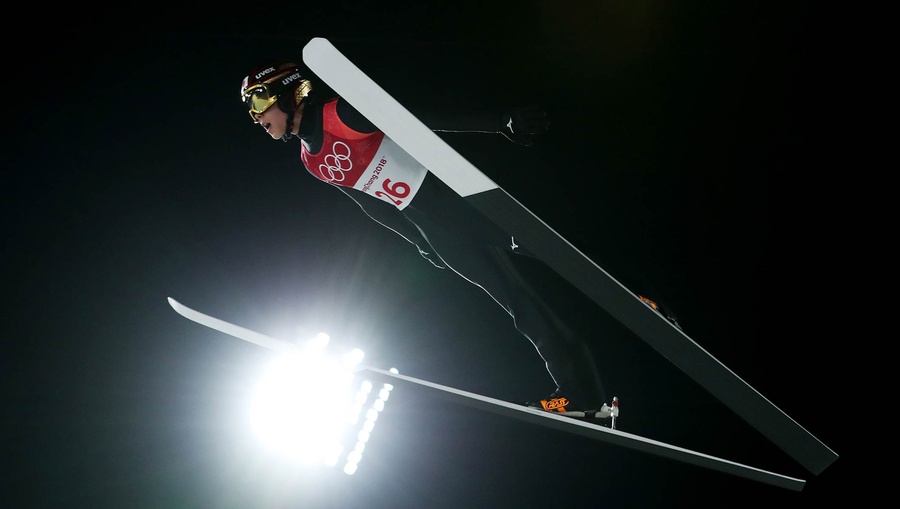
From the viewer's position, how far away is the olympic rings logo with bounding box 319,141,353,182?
191cm

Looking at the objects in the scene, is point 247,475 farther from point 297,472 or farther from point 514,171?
point 514,171

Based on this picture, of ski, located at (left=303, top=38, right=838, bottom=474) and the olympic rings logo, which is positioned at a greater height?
the olympic rings logo

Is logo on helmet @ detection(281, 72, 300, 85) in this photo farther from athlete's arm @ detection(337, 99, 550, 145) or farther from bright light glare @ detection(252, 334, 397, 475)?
bright light glare @ detection(252, 334, 397, 475)

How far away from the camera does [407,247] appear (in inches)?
121

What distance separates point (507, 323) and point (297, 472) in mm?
1089

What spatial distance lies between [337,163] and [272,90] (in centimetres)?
27

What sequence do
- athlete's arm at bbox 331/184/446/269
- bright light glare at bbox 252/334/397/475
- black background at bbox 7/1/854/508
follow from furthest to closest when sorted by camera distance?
1. bright light glare at bbox 252/334/397/475
2. black background at bbox 7/1/854/508
3. athlete's arm at bbox 331/184/446/269

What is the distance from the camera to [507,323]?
3.12 m

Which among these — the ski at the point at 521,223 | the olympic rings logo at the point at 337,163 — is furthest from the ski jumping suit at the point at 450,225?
the ski at the point at 521,223

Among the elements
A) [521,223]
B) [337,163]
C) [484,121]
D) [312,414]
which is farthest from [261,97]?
[312,414]

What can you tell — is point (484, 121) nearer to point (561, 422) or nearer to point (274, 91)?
point (274, 91)

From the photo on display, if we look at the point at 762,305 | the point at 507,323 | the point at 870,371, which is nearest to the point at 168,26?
the point at 507,323

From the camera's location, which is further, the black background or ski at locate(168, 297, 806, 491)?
the black background

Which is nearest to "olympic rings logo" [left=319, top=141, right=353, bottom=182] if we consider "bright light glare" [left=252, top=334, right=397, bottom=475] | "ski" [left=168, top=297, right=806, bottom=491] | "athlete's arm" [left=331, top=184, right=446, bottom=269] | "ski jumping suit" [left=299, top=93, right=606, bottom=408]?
"ski jumping suit" [left=299, top=93, right=606, bottom=408]
